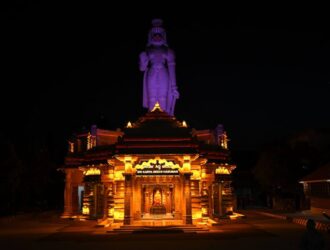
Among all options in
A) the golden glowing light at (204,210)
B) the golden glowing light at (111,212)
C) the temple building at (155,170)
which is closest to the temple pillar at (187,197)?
the temple building at (155,170)

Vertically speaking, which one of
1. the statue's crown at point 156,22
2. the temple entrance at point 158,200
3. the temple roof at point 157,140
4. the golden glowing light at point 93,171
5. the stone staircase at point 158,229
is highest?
the statue's crown at point 156,22

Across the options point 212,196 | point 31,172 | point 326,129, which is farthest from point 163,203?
point 326,129

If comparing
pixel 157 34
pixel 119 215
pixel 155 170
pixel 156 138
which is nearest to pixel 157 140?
pixel 156 138

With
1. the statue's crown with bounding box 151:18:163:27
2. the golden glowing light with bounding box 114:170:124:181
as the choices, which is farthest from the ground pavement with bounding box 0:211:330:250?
the statue's crown with bounding box 151:18:163:27

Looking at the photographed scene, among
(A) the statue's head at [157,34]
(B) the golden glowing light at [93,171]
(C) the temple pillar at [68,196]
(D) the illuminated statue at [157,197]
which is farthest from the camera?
(C) the temple pillar at [68,196]

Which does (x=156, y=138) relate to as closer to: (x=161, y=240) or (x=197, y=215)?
(x=197, y=215)

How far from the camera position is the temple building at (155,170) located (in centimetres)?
A: 2255

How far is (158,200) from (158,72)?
9.14 metres

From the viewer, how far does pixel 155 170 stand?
22.4 metres

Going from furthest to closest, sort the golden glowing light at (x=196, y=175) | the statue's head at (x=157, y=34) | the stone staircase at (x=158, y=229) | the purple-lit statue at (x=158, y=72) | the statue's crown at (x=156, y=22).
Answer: the statue's crown at (x=156, y=22), the statue's head at (x=157, y=34), the purple-lit statue at (x=158, y=72), the golden glowing light at (x=196, y=175), the stone staircase at (x=158, y=229)

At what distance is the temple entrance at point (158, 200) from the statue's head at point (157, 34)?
10.4 meters

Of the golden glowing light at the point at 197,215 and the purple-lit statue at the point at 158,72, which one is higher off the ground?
the purple-lit statue at the point at 158,72

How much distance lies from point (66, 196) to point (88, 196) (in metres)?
6.21

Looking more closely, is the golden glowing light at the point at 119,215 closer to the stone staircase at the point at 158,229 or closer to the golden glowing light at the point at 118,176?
the golden glowing light at the point at 118,176
